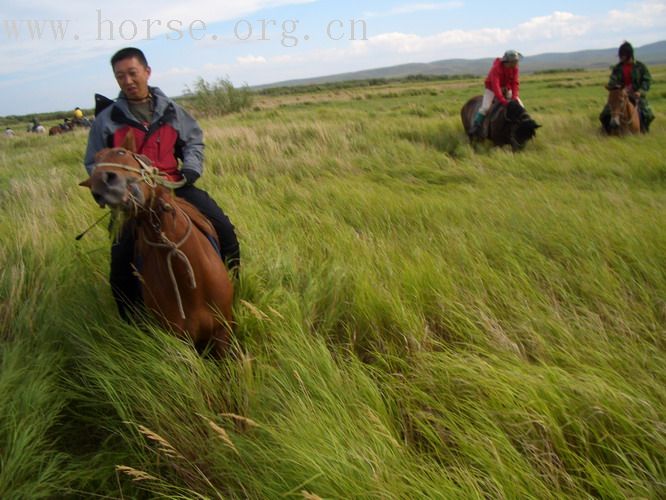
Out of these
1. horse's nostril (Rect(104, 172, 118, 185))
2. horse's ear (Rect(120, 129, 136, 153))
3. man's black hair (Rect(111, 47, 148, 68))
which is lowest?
horse's nostril (Rect(104, 172, 118, 185))

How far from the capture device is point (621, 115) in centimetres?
807

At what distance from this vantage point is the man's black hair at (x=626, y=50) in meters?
8.40

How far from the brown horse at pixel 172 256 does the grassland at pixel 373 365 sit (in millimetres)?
157

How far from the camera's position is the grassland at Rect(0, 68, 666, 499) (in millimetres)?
1662

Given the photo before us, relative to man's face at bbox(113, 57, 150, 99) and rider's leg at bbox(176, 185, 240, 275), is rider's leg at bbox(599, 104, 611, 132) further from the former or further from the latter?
man's face at bbox(113, 57, 150, 99)

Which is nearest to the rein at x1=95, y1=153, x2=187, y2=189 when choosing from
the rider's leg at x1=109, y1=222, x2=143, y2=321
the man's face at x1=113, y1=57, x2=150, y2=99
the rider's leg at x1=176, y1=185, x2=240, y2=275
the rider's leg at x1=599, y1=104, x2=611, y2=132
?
the rider's leg at x1=109, y1=222, x2=143, y2=321

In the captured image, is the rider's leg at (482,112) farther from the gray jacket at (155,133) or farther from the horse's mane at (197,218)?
the horse's mane at (197,218)

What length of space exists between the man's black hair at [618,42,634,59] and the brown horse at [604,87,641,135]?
0.89 m

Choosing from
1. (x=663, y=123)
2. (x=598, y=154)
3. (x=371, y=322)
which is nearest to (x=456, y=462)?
(x=371, y=322)

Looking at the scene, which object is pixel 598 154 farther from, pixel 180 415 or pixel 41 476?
pixel 41 476

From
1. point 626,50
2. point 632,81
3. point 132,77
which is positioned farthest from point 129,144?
point 632,81

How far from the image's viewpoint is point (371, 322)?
2.65 m

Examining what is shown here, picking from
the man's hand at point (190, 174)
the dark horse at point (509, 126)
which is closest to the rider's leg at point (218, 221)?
the man's hand at point (190, 174)

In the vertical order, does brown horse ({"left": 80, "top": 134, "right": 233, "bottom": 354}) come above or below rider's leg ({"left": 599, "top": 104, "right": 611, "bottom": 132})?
below
